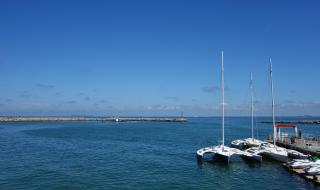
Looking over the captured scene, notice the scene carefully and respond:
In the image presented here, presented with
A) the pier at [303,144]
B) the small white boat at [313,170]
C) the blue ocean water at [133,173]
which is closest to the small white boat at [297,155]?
the pier at [303,144]

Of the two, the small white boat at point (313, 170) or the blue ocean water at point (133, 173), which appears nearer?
the blue ocean water at point (133, 173)

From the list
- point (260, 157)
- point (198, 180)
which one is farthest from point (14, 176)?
point (260, 157)

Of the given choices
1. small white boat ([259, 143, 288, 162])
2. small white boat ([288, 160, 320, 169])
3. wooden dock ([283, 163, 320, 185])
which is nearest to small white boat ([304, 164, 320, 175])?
wooden dock ([283, 163, 320, 185])

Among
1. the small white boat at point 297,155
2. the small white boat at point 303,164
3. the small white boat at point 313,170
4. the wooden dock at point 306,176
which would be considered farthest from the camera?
the small white boat at point 297,155

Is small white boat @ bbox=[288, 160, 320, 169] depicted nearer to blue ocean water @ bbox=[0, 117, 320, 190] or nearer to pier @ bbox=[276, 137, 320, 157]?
blue ocean water @ bbox=[0, 117, 320, 190]

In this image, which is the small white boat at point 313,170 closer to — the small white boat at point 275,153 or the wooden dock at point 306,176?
the wooden dock at point 306,176

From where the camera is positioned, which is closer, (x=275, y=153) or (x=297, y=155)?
(x=297, y=155)

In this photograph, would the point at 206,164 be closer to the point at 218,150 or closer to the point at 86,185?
the point at 218,150

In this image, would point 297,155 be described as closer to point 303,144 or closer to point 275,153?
point 275,153

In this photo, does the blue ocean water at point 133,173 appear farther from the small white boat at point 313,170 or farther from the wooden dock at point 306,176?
the small white boat at point 313,170

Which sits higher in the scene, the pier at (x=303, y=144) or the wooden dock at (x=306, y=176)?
the pier at (x=303, y=144)

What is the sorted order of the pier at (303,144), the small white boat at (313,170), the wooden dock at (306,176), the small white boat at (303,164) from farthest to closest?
the pier at (303,144) → the small white boat at (303,164) → the small white boat at (313,170) → the wooden dock at (306,176)

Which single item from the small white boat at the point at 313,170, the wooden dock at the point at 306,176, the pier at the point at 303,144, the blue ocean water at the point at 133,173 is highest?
the pier at the point at 303,144

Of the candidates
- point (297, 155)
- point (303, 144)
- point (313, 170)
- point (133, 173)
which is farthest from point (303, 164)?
point (133, 173)
